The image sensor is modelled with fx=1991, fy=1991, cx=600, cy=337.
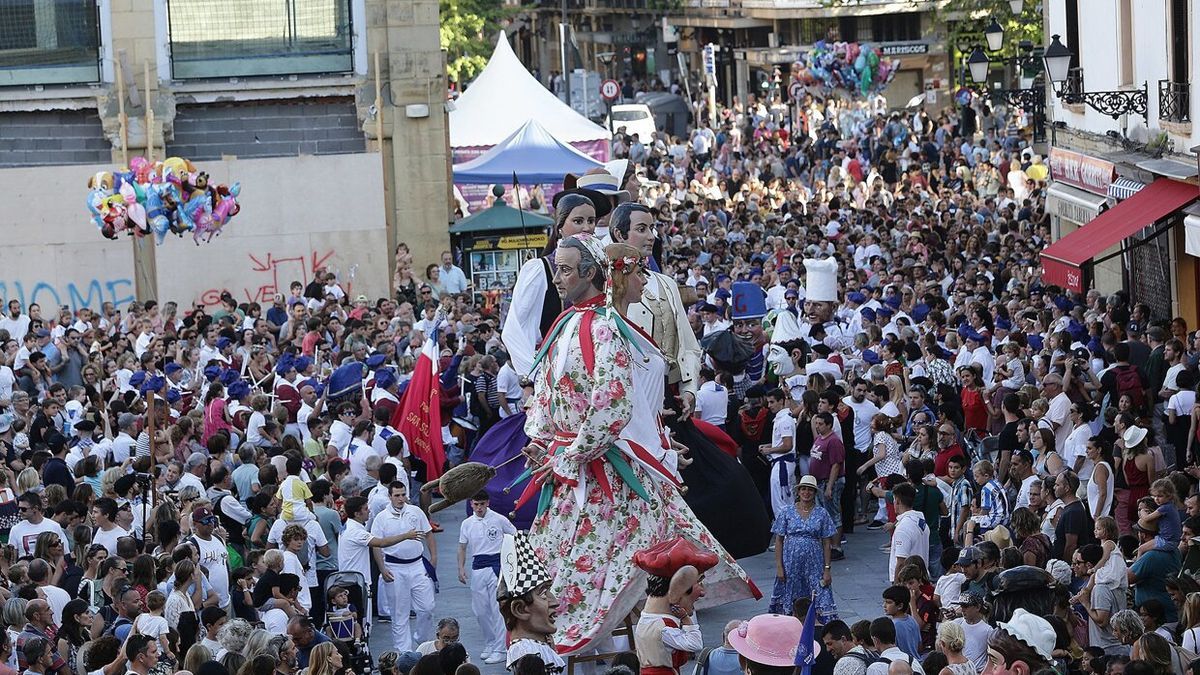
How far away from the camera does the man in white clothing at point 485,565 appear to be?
12.7 m

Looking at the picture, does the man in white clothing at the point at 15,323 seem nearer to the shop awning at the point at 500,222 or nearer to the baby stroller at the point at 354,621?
the shop awning at the point at 500,222

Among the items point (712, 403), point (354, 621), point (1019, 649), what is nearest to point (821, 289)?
point (712, 403)

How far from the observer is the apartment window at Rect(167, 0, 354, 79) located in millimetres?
29375

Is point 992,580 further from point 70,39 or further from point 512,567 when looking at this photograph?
point 70,39

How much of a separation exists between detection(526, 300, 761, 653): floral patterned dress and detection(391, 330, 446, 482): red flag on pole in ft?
22.4

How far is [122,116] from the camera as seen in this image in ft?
95.1

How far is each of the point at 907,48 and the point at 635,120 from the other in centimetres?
1390

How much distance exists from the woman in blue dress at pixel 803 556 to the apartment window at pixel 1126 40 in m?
10.6

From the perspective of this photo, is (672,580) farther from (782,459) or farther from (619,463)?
(782,459)

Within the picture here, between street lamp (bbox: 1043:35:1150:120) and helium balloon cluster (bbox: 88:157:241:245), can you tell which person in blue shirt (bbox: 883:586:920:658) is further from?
helium balloon cluster (bbox: 88:157:241:245)

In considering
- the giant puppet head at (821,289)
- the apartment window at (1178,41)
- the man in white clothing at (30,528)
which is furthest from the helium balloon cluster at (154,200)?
the apartment window at (1178,41)

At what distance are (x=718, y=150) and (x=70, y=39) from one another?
1912 centimetres

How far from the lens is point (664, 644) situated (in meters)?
8.06

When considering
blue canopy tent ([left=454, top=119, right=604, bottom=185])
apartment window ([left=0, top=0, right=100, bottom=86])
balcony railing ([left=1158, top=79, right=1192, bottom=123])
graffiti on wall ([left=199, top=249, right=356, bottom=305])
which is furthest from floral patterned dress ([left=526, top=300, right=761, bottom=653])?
apartment window ([left=0, top=0, right=100, bottom=86])
